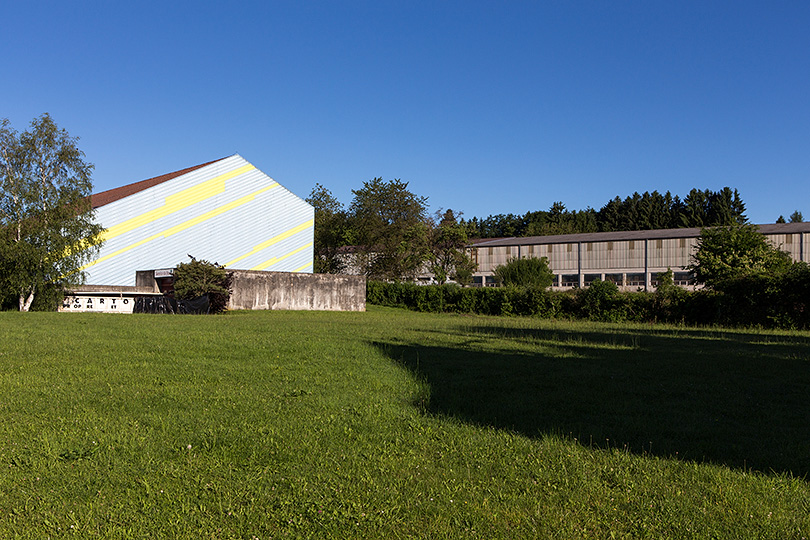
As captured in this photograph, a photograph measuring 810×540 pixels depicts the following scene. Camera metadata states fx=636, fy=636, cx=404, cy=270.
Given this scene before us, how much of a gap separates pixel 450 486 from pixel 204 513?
5.87ft

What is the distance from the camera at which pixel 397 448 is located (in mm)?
5887

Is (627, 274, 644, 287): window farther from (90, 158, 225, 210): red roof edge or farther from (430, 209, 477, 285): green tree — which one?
(90, 158, 225, 210): red roof edge

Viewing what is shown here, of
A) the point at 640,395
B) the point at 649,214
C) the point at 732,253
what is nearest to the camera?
the point at 640,395

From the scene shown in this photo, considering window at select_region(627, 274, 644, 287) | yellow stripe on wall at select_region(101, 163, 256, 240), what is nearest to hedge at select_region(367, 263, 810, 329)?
yellow stripe on wall at select_region(101, 163, 256, 240)

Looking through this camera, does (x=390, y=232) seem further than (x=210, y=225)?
Yes

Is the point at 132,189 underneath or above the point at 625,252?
above

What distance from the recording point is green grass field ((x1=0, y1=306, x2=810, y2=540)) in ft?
13.9

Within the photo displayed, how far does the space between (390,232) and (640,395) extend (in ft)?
185

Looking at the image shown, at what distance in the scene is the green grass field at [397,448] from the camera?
4227mm

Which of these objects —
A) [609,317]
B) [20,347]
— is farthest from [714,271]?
[20,347]

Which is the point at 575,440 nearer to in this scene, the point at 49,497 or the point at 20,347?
the point at 49,497

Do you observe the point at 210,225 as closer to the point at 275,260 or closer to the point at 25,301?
the point at 275,260

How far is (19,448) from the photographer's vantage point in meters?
5.69

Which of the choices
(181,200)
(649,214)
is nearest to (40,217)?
(181,200)
